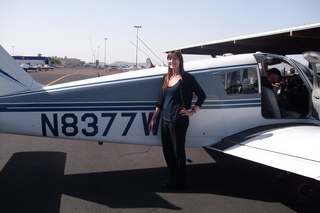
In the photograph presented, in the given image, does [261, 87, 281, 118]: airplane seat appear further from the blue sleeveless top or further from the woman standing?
the blue sleeveless top

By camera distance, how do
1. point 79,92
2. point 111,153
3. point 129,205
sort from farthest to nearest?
point 111,153, point 79,92, point 129,205

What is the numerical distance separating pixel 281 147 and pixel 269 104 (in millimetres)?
1221

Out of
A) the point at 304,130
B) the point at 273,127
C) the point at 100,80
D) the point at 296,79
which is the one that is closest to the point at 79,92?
the point at 100,80

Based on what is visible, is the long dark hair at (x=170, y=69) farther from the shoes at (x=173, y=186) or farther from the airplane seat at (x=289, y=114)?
the airplane seat at (x=289, y=114)

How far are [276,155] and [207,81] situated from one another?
4.75ft

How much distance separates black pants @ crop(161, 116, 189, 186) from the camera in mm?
3916

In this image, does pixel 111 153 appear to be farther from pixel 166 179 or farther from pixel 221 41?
pixel 221 41

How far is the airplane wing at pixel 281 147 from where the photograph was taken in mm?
3355

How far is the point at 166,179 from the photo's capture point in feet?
14.7

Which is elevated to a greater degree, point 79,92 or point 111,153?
point 79,92

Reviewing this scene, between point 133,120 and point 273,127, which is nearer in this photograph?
point 133,120

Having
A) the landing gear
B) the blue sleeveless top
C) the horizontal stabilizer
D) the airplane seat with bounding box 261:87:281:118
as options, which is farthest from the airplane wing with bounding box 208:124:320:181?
the horizontal stabilizer

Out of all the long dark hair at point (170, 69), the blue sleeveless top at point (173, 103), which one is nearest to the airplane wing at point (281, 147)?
the blue sleeveless top at point (173, 103)

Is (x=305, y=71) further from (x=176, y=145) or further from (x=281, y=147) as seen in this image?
(x=176, y=145)
